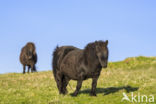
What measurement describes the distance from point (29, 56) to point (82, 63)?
20917 mm

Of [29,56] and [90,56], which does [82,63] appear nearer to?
[90,56]

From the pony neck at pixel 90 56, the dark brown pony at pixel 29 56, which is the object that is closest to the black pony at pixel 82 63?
the pony neck at pixel 90 56

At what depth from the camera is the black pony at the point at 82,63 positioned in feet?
35.3

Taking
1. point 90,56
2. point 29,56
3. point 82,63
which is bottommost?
point 82,63

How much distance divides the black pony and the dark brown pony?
18.7m

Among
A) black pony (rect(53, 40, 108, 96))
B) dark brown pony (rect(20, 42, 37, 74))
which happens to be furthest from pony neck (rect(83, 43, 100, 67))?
dark brown pony (rect(20, 42, 37, 74))

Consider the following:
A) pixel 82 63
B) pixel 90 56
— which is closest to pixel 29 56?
pixel 82 63

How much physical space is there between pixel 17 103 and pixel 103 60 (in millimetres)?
4088

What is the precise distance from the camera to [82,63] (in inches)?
449

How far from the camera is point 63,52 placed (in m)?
13.2

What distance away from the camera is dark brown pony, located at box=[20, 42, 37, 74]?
31438 millimetres

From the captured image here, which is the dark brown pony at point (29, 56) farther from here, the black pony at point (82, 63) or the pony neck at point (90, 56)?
the pony neck at point (90, 56)

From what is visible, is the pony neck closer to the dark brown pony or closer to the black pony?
the black pony

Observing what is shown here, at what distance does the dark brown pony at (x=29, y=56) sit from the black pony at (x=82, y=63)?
18.7m
